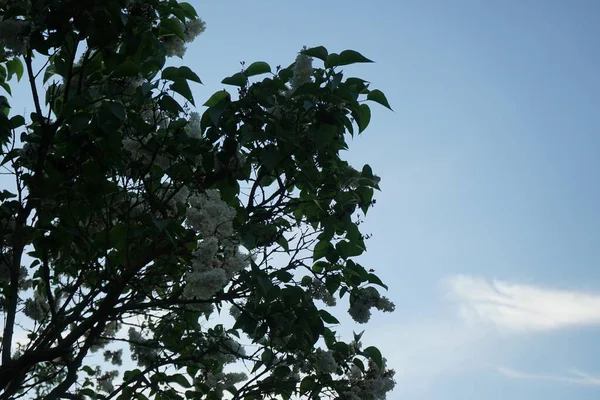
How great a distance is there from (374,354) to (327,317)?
0.68 m

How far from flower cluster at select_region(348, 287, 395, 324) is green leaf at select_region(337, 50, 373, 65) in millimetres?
1537

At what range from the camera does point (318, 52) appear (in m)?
3.43

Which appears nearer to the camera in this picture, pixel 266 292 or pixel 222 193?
pixel 266 292

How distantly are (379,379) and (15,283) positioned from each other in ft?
7.77

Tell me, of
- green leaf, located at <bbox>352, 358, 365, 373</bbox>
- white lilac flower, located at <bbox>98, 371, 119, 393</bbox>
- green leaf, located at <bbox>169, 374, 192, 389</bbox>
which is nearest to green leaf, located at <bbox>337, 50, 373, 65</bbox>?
green leaf, located at <bbox>352, 358, 365, 373</bbox>

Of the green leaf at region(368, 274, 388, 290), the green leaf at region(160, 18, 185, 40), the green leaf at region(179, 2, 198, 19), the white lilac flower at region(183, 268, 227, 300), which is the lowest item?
the white lilac flower at region(183, 268, 227, 300)

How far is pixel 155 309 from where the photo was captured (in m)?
4.38

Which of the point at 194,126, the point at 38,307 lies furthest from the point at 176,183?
the point at 38,307

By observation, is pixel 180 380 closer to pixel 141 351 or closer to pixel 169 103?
pixel 141 351

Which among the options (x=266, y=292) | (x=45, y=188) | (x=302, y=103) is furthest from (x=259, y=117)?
(x=45, y=188)

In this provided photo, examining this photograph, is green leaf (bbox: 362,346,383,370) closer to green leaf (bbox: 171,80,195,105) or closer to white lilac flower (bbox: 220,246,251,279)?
white lilac flower (bbox: 220,246,251,279)

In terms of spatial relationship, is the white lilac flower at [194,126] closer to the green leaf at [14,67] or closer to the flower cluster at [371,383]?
the green leaf at [14,67]

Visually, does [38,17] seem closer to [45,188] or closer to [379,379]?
[45,188]

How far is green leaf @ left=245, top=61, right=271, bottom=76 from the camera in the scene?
139 inches
